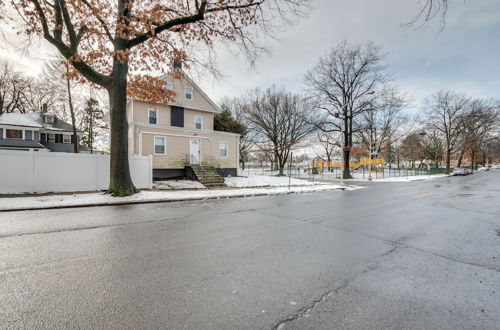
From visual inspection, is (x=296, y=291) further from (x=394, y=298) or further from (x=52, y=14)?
(x=52, y=14)

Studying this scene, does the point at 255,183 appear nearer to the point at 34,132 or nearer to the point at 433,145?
the point at 34,132

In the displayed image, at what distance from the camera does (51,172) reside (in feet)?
36.7

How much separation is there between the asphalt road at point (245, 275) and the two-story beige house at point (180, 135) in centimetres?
1292

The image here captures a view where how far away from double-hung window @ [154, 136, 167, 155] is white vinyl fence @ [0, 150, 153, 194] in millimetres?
5906

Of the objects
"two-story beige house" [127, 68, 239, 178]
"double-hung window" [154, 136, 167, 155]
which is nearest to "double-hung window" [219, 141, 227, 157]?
"two-story beige house" [127, 68, 239, 178]

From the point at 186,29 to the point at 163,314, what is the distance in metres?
12.7

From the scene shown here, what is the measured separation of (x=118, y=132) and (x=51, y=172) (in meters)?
3.87

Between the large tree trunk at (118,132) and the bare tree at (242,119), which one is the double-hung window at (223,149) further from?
the bare tree at (242,119)

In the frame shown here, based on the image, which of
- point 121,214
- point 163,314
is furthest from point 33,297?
point 121,214

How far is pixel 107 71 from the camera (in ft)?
40.9

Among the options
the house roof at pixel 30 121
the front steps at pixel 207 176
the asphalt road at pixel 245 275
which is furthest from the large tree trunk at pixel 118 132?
the house roof at pixel 30 121

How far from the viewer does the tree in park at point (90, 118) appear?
32100 millimetres

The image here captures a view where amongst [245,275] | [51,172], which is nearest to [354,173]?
[51,172]

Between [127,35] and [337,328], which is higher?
[127,35]
